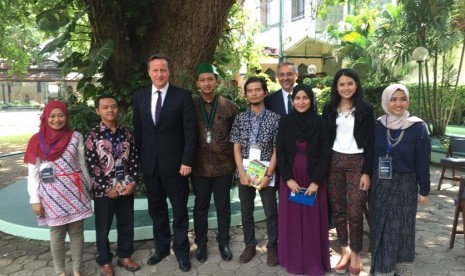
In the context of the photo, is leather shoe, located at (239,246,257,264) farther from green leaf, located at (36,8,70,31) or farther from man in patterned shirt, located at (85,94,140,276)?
green leaf, located at (36,8,70,31)

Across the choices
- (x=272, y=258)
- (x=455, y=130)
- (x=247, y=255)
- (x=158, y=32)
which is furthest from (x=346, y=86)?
(x=455, y=130)

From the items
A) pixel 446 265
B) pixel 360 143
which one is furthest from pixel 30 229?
pixel 446 265

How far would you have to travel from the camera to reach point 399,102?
123 inches

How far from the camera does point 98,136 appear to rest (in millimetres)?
3383

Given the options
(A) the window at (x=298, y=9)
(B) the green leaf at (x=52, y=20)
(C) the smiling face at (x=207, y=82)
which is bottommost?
(C) the smiling face at (x=207, y=82)

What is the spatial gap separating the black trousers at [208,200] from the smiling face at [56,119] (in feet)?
4.17

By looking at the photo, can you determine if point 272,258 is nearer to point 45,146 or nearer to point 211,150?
point 211,150

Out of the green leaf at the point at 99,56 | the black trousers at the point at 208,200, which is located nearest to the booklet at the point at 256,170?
the black trousers at the point at 208,200

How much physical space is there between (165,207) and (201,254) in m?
0.60

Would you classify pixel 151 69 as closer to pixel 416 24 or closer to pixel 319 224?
pixel 319 224

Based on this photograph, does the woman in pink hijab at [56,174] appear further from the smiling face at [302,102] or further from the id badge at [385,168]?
the id badge at [385,168]

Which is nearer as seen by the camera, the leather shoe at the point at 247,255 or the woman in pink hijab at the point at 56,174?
the woman in pink hijab at the point at 56,174

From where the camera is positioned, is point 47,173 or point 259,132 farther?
point 259,132

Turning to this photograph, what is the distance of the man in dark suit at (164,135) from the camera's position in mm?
3430
